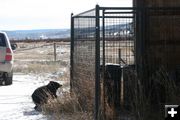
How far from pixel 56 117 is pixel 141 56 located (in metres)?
2.00

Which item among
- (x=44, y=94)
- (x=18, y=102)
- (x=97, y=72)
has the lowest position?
(x=18, y=102)

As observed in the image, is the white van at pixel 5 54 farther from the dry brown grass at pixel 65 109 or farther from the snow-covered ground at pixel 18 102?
the dry brown grass at pixel 65 109

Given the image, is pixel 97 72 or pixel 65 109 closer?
pixel 97 72

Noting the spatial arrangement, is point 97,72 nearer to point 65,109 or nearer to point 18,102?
point 65,109

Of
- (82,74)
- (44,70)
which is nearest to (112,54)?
(82,74)

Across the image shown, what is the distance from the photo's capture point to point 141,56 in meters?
9.57

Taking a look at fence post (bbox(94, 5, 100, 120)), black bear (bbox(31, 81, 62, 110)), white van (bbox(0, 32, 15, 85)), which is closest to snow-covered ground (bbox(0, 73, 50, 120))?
black bear (bbox(31, 81, 62, 110))

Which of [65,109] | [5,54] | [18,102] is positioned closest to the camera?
[65,109]

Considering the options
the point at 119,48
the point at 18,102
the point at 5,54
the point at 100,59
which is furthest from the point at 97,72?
the point at 5,54

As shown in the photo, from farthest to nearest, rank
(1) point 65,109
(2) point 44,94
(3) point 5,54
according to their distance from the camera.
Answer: (3) point 5,54, (2) point 44,94, (1) point 65,109

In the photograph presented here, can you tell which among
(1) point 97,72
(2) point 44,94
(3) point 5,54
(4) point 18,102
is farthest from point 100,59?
(3) point 5,54

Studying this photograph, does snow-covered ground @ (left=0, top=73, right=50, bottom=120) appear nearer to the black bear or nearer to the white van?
the black bear

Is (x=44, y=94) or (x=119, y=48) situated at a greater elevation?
(x=119, y=48)

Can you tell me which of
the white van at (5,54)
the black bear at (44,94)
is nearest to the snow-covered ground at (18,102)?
the black bear at (44,94)
